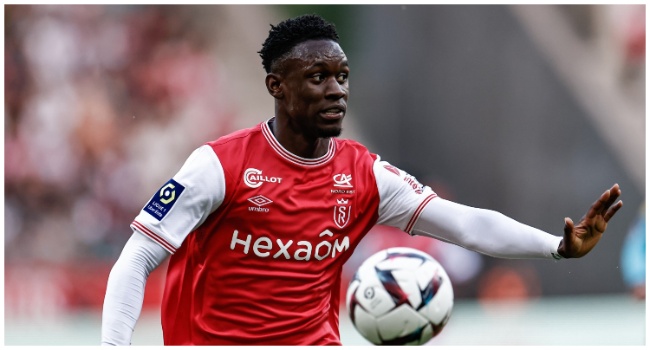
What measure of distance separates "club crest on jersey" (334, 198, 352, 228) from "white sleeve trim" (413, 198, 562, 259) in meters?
0.34

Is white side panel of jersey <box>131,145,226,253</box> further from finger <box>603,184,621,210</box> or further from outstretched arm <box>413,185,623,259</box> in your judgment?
finger <box>603,184,621,210</box>

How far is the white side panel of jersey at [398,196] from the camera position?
4.62m

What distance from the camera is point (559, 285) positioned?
15266 mm

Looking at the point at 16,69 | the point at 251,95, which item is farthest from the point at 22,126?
the point at 251,95

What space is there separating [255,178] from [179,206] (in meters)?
0.36

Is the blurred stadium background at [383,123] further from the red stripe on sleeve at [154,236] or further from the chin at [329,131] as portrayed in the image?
the red stripe on sleeve at [154,236]

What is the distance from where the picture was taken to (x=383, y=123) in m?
17.1

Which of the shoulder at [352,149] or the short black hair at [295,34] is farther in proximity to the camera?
the shoulder at [352,149]

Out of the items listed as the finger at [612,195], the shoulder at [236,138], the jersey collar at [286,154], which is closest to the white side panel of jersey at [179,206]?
the shoulder at [236,138]

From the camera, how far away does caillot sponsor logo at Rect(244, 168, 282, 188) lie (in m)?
4.32

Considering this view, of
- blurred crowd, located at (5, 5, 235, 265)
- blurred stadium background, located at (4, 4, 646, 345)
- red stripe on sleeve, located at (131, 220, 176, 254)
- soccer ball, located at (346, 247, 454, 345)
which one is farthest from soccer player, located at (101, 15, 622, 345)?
blurred crowd, located at (5, 5, 235, 265)

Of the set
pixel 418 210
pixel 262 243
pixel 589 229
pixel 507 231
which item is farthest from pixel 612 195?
pixel 262 243

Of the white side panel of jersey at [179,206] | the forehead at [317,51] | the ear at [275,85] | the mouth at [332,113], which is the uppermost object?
the forehead at [317,51]

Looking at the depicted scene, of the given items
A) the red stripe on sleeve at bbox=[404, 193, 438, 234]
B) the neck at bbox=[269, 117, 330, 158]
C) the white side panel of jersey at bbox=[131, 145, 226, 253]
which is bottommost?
the red stripe on sleeve at bbox=[404, 193, 438, 234]
